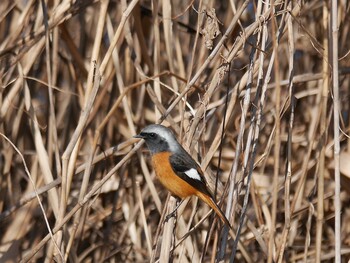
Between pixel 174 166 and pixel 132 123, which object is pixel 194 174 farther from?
pixel 132 123

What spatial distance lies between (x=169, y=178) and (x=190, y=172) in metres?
0.17

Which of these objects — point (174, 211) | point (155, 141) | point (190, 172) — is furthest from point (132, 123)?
point (174, 211)

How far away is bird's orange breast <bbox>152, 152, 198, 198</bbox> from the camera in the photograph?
8.89 ft

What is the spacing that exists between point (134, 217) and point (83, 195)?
102 cm

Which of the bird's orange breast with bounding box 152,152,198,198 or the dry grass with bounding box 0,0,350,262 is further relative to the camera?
Answer: the dry grass with bounding box 0,0,350,262

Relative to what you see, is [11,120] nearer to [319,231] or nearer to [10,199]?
[10,199]

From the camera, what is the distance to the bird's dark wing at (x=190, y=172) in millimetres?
2627

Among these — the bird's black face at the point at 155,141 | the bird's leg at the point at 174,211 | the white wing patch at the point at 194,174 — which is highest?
the bird's black face at the point at 155,141

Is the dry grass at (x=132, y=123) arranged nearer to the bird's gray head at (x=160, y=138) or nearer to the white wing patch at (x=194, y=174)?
the bird's gray head at (x=160, y=138)

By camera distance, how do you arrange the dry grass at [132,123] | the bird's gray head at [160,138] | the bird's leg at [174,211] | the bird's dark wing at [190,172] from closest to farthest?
the bird's leg at [174,211], the bird's dark wing at [190,172], the bird's gray head at [160,138], the dry grass at [132,123]

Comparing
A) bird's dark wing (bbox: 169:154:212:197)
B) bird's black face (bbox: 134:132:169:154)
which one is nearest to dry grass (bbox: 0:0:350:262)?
bird's black face (bbox: 134:132:169:154)

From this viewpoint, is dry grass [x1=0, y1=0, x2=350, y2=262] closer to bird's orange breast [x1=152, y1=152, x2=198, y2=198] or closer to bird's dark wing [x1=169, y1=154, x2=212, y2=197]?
bird's orange breast [x1=152, y1=152, x2=198, y2=198]

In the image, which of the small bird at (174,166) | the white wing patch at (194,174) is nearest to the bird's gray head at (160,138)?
the small bird at (174,166)

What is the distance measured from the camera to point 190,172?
2.67 meters
